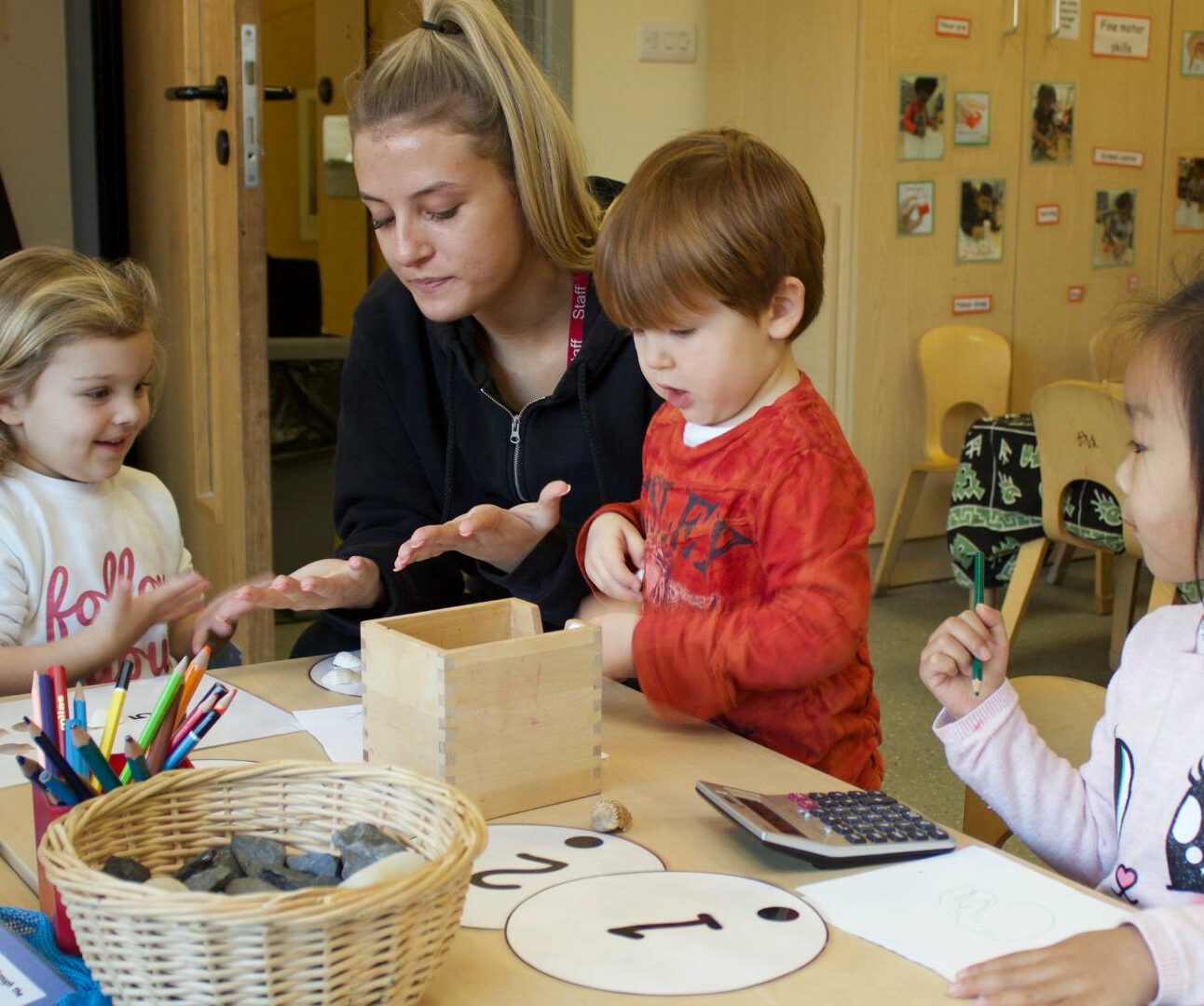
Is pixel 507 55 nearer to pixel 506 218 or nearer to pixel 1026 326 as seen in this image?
pixel 506 218

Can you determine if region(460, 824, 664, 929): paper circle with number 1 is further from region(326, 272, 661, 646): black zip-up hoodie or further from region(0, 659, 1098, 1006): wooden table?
region(326, 272, 661, 646): black zip-up hoodie

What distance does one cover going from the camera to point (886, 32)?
4.03 m

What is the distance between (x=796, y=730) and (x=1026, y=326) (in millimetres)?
3598

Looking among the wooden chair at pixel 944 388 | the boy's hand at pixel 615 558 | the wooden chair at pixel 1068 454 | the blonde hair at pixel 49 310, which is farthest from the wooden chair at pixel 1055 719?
the wooden chair at pixel 944 388

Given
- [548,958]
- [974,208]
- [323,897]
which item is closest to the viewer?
[323,897]

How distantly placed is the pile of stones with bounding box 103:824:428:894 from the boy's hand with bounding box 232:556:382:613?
1.55ft

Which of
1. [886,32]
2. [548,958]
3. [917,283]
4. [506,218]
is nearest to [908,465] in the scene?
[917,283]

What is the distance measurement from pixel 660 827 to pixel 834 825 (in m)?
0.12

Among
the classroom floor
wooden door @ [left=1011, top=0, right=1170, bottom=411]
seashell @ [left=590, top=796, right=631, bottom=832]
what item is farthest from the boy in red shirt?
wooden door @ [left=1011, top=0, right=1170, bottom=411]

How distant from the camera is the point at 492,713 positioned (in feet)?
3.13

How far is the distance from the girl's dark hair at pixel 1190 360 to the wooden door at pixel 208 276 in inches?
83.7

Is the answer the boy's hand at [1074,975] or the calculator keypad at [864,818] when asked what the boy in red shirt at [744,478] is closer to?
the calculator keypad at [864,818]

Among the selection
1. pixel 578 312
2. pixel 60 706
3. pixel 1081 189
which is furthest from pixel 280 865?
pixel 1081 189

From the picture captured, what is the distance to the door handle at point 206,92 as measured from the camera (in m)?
2.79
